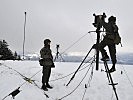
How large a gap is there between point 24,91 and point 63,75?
3725 mm

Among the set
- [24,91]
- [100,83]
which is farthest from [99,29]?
[24,91]

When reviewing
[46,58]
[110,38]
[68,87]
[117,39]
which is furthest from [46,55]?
[117,39]

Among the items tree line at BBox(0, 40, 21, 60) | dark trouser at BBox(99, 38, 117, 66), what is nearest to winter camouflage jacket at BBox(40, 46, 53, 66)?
dark trouser at BBox(99, 38, 117, 66)

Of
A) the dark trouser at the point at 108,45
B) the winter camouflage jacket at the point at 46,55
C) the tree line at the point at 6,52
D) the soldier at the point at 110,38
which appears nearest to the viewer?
the soldier at the point at 110,38

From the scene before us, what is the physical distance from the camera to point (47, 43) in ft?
34.9

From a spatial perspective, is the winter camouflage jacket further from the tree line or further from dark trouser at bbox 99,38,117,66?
the tree line

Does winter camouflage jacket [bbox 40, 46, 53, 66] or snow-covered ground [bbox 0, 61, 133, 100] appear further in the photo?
winter camouflage jacket [bbox 40, 46, 53, 66]

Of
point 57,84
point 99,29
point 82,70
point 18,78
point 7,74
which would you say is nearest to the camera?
point 99,29

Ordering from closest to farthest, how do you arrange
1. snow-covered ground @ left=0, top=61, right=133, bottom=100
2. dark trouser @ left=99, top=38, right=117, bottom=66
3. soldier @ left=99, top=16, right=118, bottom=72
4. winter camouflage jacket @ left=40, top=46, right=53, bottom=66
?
soldier @ left=99, top=16, right=118, bottom=72
dark trouser @ left=99, top=38, right=117, bottom=66
snow-covered ground @ left=0, top=61, right=133, bottom=100
winter camouflage jacket @ left=40, top=46, right=53, bottom=66

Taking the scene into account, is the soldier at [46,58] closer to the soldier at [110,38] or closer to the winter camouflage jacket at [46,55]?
the winter camouflage jacket at [46,55]

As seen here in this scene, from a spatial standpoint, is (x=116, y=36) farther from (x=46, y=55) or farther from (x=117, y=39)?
(x=46, y=55)

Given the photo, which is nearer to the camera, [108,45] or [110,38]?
[110,38]

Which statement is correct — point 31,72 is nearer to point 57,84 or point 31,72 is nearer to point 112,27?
point 57,84

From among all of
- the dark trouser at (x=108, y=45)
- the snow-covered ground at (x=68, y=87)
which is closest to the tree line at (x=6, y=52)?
the snow-covered ground at (x=68, y=87)
